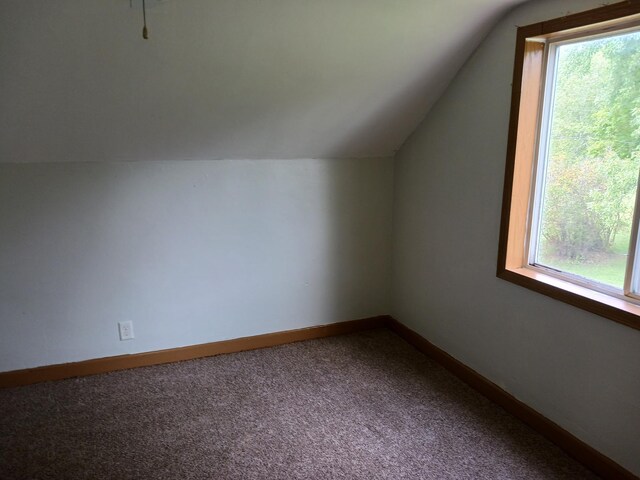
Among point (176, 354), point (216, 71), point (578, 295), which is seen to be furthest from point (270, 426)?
point (216, 71)

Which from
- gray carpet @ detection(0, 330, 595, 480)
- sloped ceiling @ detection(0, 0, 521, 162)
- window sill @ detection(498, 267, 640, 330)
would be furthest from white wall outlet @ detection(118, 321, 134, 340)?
window sill @ detection(498, 267, 640, 330)

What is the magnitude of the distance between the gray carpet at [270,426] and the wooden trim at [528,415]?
1.7 inches

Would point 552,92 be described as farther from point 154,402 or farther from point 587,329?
point 154,402

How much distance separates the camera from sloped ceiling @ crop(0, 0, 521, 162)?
181cm

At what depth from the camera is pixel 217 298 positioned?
2924 millimetres

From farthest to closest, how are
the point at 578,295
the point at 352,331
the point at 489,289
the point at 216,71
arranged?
the point at 352,331 → the point at 489,289 → the point at 216,71 → the point at 578,295

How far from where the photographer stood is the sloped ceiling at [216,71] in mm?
1814

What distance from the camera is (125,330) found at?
9.01 ft

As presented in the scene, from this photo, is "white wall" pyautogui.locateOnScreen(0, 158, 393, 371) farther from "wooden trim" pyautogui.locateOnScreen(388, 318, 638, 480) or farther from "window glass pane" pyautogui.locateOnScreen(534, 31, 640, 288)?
"window glass pane" pyautogui.locateOnScreen(534, 31, 640, 288)

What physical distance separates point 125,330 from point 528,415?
2.09 meters

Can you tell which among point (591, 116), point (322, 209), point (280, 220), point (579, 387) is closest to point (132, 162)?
point (280, 220)

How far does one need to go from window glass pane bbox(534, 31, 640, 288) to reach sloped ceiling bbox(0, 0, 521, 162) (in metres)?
0.45

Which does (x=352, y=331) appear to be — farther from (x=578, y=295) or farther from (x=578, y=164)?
(x=578, y=164)

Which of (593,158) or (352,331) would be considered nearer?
(593,158)
